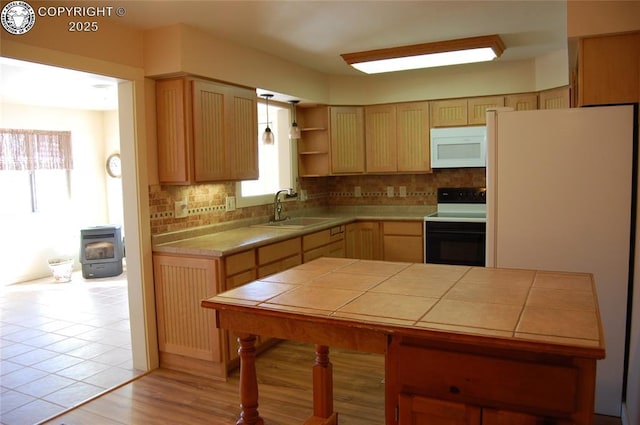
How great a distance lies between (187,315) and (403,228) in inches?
98.0

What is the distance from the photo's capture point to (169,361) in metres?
3.58

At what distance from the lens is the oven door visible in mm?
4672

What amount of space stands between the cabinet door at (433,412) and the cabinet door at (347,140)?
3847mm

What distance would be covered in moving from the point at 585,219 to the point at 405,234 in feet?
7.88

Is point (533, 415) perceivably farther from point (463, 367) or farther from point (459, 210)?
point (459, 210)

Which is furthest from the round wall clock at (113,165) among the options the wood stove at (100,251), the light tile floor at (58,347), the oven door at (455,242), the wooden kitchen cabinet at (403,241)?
the oven door at (455,242)

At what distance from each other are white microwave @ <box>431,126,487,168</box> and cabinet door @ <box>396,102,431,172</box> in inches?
4.3

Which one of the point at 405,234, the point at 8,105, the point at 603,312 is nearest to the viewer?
the point at 603,312

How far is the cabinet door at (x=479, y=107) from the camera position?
195 inches

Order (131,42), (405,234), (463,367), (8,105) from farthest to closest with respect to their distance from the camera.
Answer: (8,105) < (405,234) < (131,42) < (463,367)

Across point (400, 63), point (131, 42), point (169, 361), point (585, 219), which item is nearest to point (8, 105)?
point (131, 42)

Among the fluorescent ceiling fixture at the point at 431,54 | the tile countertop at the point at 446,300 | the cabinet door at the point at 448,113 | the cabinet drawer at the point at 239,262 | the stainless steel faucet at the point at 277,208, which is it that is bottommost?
the cabinet drawer at the point at 239,262

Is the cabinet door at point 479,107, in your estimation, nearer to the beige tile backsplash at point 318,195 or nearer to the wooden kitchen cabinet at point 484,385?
the beige tile backsplash at point 318,195

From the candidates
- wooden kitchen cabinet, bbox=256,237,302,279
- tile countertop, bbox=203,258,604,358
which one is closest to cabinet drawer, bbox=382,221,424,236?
wooden kitchen cabinet, bbox=256,237,302,279
